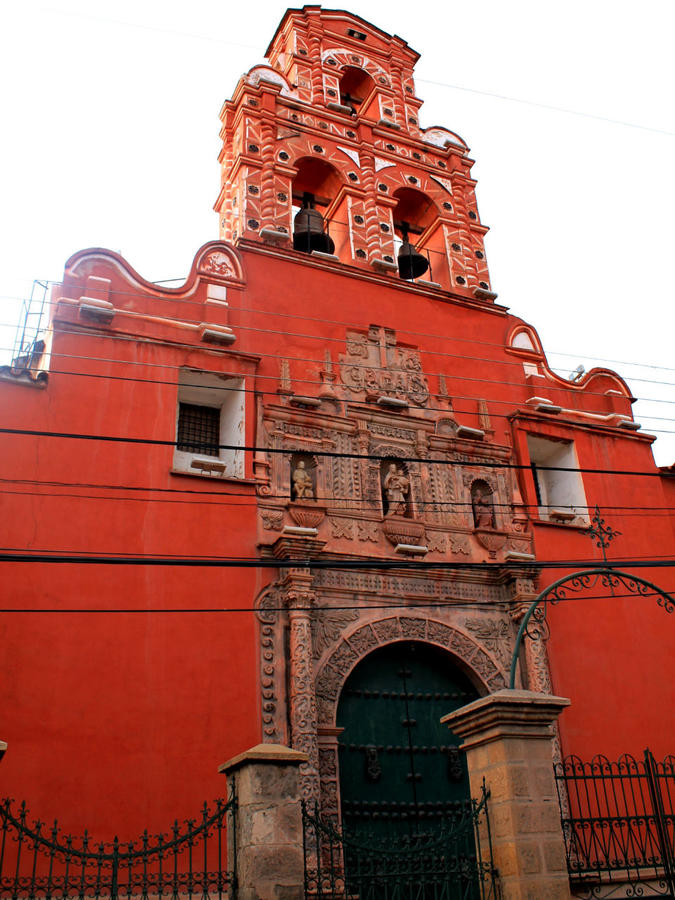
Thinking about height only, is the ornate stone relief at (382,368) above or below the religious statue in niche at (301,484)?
above

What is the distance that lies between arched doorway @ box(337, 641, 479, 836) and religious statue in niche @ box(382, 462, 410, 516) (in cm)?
183

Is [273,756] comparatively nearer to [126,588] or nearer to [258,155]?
[126,588]

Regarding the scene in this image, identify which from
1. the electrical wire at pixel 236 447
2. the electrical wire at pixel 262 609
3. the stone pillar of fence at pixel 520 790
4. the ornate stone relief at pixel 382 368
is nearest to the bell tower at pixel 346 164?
the ornate stone relief at pixel 382 368

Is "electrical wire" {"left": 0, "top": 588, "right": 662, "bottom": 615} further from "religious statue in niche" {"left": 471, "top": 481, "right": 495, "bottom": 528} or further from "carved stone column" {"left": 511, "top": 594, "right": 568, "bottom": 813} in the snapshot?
"religious statue in niche" {"left": 471, "top": 481, "right": 495, "bottom": 528}

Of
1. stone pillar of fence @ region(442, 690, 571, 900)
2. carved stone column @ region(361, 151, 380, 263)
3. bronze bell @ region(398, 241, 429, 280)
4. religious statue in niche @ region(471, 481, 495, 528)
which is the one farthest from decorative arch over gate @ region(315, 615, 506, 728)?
bronze bell @ region(398, 241, 429, 280)

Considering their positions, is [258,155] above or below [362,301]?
above

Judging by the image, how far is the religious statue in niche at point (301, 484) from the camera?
12.2m

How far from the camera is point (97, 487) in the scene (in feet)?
36.3

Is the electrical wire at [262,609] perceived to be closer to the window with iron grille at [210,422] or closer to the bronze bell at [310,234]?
the window with iron grille at [210,422]

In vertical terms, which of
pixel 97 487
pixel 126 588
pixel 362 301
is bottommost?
pixel 126 588

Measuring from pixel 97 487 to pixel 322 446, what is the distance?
3.14m

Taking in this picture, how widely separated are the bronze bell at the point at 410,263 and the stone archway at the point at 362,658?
6.62 m

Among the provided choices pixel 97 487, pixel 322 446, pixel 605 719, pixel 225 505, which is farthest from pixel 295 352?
pixel 605 719

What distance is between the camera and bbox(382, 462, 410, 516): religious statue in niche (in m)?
12.8
